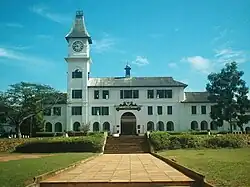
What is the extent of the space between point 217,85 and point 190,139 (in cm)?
1941

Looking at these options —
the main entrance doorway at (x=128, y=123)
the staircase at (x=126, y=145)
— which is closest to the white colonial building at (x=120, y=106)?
the main entrance doorway at (x=128, y=123)

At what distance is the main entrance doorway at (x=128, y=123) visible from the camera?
195ft

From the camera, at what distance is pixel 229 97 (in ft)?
178

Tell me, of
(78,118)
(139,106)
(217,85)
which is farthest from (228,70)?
(78,118)

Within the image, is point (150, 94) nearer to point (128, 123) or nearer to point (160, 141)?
point (128, 123)

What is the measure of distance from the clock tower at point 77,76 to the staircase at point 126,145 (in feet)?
51.8

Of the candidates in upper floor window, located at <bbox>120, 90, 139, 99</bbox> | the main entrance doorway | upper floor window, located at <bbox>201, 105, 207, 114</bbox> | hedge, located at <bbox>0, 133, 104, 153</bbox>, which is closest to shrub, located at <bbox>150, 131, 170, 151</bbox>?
hedge, located at <bbox>0, 133, 104, 153</bbox>

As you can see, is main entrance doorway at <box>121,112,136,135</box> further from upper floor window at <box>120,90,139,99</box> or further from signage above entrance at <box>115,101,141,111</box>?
upper floor window at <box>120,90,139,99</box>

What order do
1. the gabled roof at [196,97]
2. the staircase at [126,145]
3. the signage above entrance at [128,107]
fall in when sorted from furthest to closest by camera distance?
1. the gabled roof at [196,97]
2. the signage above entrance at [128,107]
3. the staircase at [126,145]

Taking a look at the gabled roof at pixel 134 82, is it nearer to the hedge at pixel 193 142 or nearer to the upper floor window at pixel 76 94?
the upper floor window at pixel 76 94

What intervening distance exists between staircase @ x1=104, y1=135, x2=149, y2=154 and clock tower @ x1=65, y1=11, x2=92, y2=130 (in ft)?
51.8

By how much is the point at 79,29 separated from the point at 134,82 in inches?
532

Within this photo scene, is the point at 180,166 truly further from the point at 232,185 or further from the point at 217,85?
the point at 217,85

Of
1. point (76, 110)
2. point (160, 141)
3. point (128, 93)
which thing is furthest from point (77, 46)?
point (160, 141)
